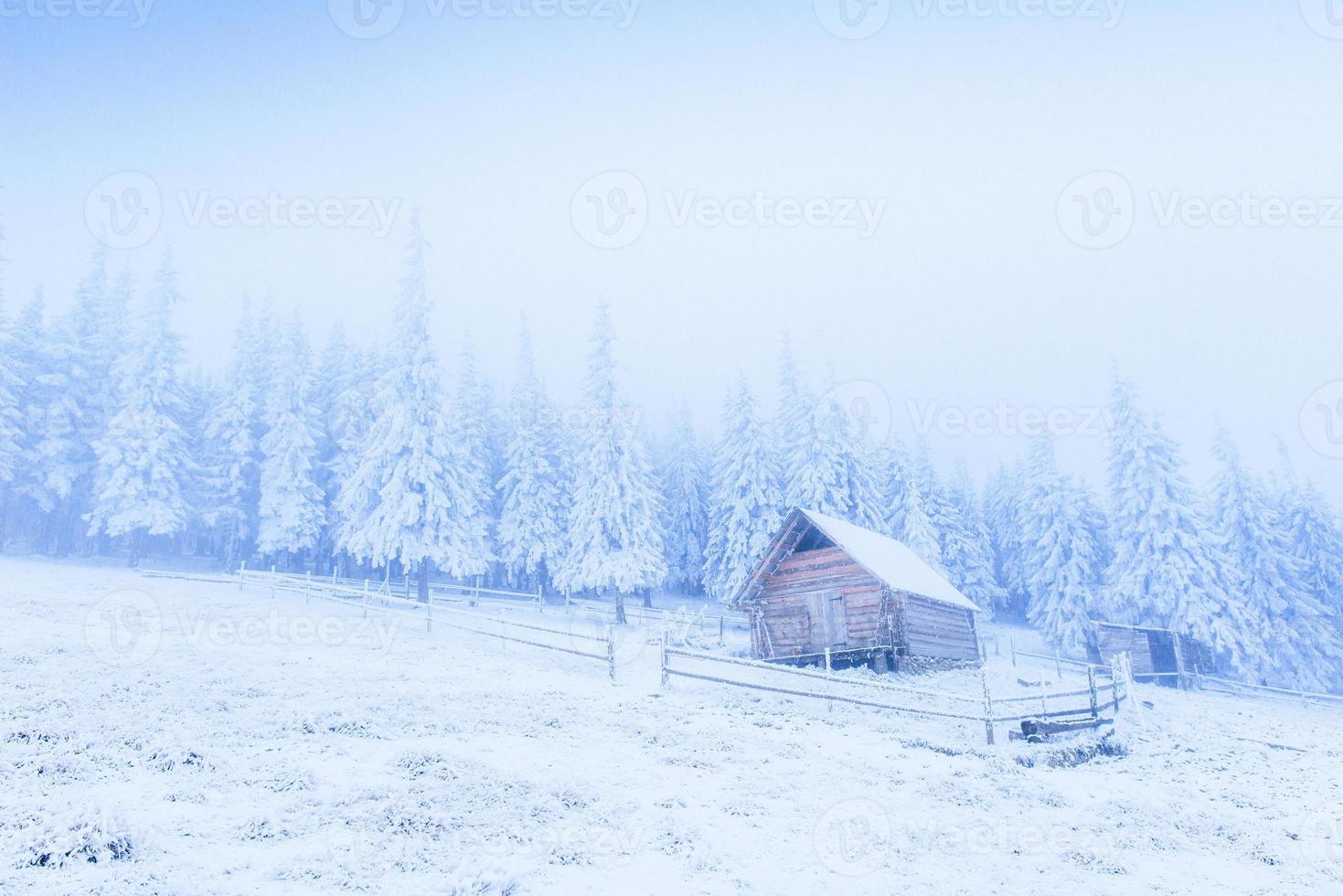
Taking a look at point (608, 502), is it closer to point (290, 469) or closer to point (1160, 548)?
point (290, 469)

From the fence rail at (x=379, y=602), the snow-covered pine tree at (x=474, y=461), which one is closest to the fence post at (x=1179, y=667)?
the fence rail at (x=379, y=602)

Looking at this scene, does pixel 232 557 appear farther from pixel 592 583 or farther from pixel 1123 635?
pixel 1123 635

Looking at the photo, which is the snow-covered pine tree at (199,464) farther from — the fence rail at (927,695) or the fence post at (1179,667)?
the fence post at (1179,667)

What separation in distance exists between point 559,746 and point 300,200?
32287 mm

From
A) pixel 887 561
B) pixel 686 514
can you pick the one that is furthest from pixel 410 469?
pixel 686 514

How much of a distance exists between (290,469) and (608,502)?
759 inches

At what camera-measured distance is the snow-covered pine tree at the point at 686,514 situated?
5525 centimetres

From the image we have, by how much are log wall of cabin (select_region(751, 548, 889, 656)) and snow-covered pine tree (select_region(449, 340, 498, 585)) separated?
1501cm

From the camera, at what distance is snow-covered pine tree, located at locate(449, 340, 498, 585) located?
36.3 meters

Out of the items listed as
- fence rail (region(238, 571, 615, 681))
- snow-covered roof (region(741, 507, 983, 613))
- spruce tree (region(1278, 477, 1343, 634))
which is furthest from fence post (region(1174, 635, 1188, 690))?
fence rail (region(238, 571, 615, 681))

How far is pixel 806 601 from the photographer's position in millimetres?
29312

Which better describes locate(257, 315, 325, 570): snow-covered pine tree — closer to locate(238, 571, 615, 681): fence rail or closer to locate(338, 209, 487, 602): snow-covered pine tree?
locate(238, 571, 615, 681): fence rail

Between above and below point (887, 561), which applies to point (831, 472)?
above

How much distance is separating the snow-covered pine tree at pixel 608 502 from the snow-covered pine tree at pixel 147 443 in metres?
22.8
